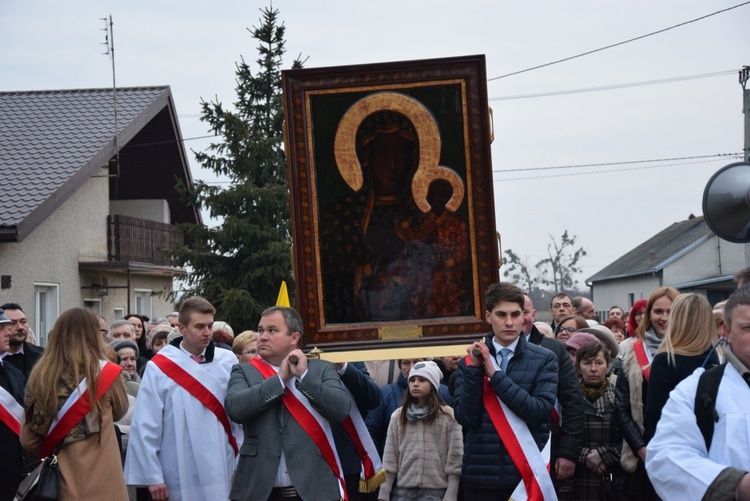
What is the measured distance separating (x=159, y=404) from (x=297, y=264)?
131 cm

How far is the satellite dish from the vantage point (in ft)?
29.3

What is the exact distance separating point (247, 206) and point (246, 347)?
13873 mm

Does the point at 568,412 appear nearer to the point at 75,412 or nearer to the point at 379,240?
the point at 379,240

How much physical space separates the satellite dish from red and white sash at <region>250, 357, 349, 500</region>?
12.5 feet

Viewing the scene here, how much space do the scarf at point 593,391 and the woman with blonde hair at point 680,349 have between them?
106 cm

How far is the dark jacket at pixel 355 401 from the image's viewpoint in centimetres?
745

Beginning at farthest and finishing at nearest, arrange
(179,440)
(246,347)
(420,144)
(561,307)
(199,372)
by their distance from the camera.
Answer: (561,307) → (246,347) → (420,144) → (199,372) → (179,440)

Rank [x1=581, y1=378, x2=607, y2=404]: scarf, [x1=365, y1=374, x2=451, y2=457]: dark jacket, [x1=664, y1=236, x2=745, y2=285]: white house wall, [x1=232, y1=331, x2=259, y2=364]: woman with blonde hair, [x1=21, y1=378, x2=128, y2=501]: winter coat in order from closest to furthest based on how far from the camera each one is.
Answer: [x1=21, y1=378, x2=128, y2=501]: winter coat
[x1=581, y1=378, x2=607, y2=404]: scarf
[x1=365, y1=374, x2=451, y2=457]: dark jacket
[x1=232, y1=331, x2=259, y2=364]: woman with blonde hair
[x1=664, y1=236, x2=745, y2=285]: white house wall

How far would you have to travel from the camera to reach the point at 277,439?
22.5ft

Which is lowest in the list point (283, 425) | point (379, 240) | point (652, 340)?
point (283, 425)

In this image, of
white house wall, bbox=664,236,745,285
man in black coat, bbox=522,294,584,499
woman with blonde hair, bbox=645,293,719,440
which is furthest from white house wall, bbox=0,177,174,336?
white house wall, bbox=664,236,745,285

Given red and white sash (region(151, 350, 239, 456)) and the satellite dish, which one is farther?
the satellite dish

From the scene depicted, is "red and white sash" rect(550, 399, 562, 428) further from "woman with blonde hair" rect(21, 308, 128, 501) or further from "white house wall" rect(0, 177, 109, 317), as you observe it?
"white house wall" rect(0, 177, 109, 317)

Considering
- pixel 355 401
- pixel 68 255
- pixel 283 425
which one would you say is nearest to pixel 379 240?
pixel 355 401
